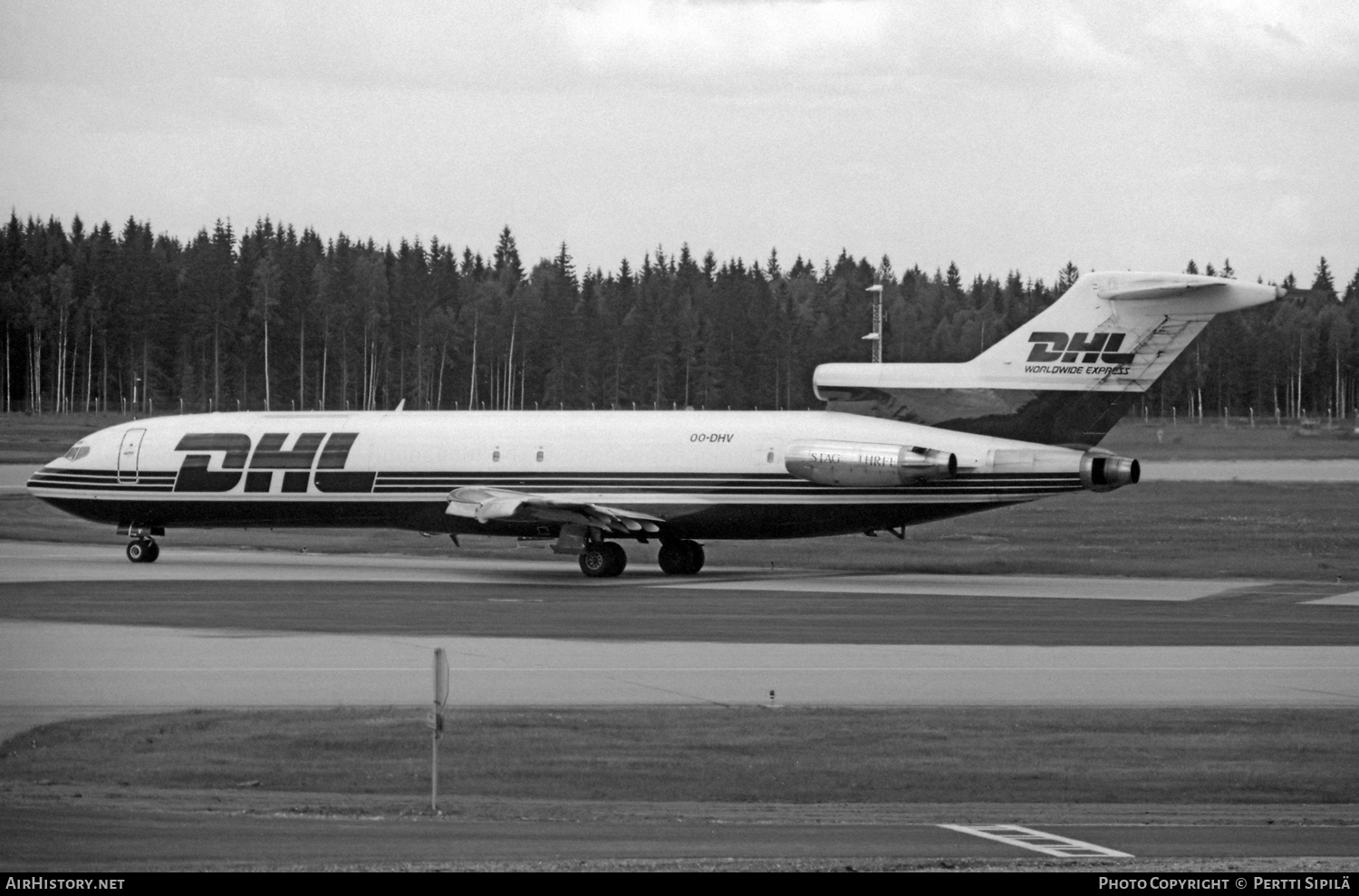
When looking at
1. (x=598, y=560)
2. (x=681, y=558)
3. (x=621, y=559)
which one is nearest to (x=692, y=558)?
(x=681, y=558)

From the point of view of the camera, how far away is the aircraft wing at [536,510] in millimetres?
37844

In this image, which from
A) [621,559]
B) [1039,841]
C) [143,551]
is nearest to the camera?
[1039,841]

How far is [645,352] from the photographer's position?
14300 centimetres

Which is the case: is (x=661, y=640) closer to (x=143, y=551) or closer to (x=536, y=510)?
(x=536, y=510)

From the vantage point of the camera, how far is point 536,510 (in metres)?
38.0

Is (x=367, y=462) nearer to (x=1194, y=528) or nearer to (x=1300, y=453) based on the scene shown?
(x=1194, y=528)

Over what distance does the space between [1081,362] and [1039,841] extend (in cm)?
2470

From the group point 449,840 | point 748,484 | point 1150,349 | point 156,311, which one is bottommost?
point 449,840

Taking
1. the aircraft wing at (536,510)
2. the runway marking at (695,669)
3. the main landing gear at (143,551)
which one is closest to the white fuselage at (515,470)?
the aircraft wing at (536,510)

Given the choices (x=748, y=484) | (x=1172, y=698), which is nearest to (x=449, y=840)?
(x=1172, y=698)

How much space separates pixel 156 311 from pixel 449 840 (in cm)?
13537

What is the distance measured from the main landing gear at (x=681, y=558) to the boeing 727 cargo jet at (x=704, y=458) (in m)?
0.05

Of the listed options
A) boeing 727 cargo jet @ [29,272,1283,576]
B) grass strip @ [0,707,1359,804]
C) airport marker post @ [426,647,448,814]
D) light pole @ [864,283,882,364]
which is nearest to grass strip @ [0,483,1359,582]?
boeing 727 cargo jet @ [29,272,1283,576]

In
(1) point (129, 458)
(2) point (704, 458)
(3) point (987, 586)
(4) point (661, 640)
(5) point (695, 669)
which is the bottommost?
(5) point (695, 669)
